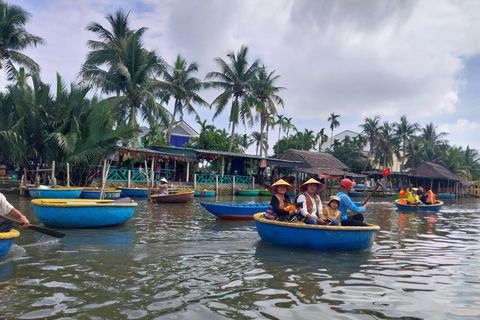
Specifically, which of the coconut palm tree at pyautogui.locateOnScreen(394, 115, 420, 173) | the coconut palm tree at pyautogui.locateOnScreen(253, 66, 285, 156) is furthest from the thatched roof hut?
the coconut palm tree at pyautogui.locateOnScreen(394, 115, 420, 173)

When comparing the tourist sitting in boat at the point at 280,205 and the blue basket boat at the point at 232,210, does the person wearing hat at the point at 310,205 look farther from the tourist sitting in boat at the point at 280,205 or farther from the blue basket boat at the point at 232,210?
Result: the blue basket boat at the point at 232,210

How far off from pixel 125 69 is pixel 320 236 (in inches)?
744

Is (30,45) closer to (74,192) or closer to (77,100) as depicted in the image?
(77,100)

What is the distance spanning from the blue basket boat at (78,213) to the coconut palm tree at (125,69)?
45.7 ft

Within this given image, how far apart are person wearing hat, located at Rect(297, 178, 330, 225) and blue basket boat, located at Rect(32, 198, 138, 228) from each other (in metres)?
4.92

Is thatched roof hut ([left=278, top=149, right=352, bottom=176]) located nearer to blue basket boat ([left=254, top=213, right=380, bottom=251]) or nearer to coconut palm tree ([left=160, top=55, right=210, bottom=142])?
coconut palm tree ([left=160, top=55, right=210, bottom=142])

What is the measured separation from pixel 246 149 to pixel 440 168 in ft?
81.8

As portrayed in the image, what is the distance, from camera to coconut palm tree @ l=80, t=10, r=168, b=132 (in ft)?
75.2

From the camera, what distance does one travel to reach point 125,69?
22094 millimetres

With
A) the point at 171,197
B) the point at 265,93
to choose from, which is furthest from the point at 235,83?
the point at 171,197

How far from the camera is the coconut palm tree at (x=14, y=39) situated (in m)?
21.0

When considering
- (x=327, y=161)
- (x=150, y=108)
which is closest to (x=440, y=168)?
(x=327, y=161)

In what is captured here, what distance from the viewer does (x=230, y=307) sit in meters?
4.11

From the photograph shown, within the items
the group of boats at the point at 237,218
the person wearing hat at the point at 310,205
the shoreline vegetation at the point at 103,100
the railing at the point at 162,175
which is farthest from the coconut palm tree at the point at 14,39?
the person wearing hat at the point at 310,205
